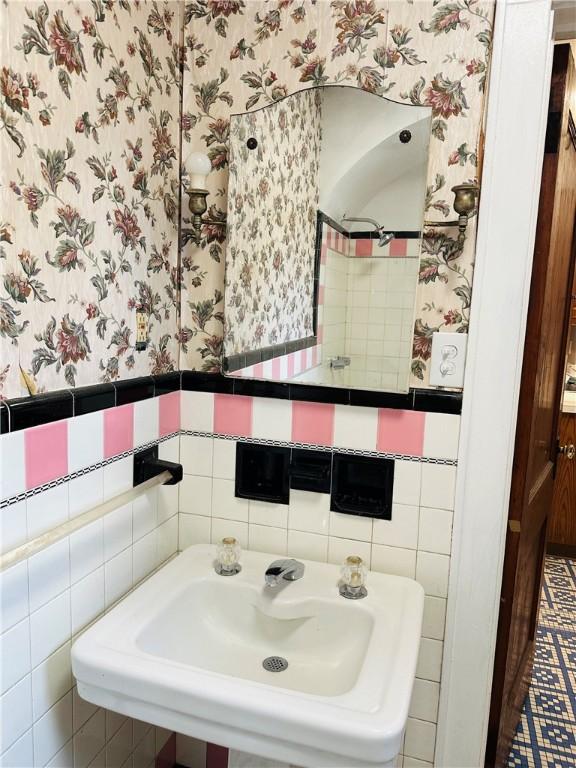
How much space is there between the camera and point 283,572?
1304mm

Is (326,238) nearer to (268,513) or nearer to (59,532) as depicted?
(268,513)

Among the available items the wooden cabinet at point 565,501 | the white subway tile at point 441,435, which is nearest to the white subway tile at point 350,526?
the white subway tile at point 441,435

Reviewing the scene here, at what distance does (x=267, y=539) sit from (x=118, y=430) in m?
0.51

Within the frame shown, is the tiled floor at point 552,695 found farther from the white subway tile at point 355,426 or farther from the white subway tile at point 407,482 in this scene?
the white subway tile at point 355,426

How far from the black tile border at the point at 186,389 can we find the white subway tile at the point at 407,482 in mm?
138

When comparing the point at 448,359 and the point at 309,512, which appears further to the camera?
the point at 309,512

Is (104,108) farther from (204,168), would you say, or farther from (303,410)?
(303,410)

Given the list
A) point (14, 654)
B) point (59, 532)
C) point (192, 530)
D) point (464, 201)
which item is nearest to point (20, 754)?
point (14, 654)

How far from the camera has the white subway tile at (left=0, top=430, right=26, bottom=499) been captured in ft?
3.11

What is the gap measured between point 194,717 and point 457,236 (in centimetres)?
111

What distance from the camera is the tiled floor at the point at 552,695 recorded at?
187 cm

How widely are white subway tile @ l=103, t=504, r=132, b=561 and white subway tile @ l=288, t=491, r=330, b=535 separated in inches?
16.1

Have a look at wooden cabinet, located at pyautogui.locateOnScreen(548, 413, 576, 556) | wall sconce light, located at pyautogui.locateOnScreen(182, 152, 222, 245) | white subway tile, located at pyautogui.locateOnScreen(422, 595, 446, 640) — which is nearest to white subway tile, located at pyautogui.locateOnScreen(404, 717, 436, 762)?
white subway tile, located at pyautogui.locateOnScreen(422, 595, 446, 640)

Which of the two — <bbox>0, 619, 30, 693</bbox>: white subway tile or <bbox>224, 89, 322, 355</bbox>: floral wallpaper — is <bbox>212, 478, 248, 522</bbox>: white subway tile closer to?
<bbox>224, 89, 322, 355</bbox>: floral wallpaper
